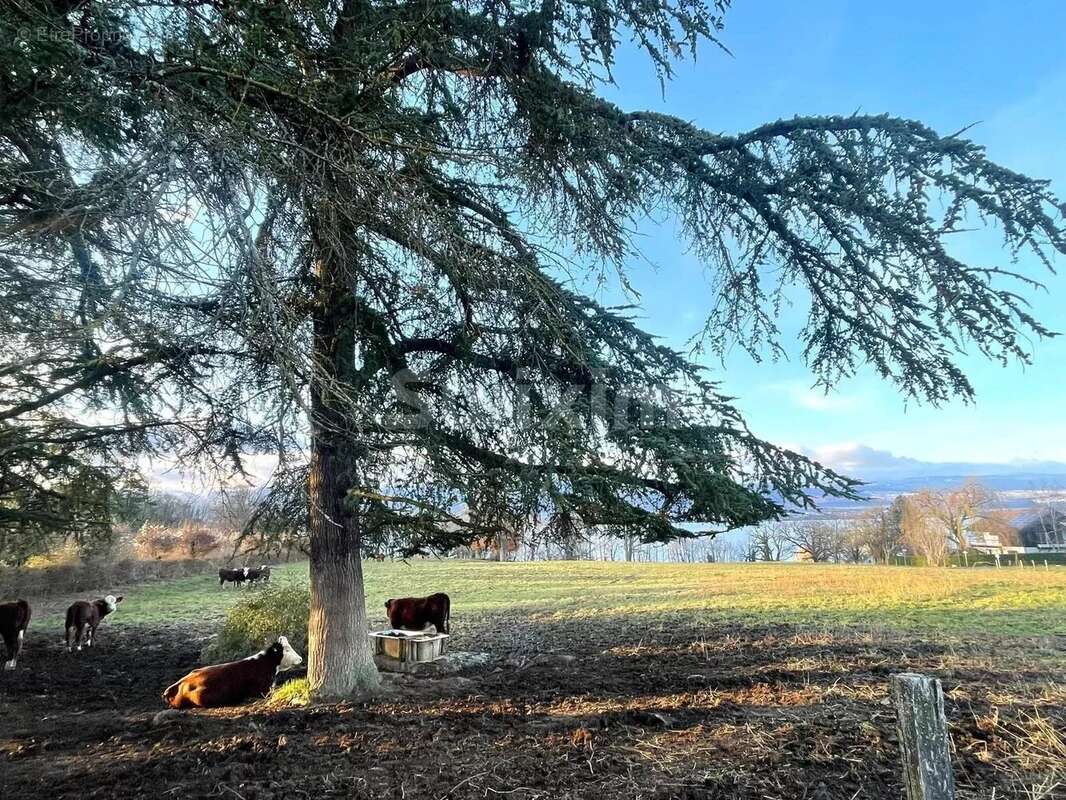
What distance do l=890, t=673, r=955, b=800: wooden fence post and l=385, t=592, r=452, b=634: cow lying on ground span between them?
7.81 metres

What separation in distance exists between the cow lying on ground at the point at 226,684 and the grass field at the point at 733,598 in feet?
22.7

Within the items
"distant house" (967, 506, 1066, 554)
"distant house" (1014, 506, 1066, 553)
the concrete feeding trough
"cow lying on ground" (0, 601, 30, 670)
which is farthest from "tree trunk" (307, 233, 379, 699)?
"distant house" (1014, 506, 1066, 553)

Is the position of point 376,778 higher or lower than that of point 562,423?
→ lower

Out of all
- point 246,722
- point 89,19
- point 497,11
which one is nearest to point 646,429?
point 497,11

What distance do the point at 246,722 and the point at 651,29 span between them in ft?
23.1

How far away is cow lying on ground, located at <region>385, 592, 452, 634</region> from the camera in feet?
31.2

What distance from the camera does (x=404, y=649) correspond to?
7.81 metres

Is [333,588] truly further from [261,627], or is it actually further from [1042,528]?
[1042,528]

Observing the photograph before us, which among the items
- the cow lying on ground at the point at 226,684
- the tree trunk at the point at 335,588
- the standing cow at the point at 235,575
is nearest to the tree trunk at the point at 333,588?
the tree trunk at the point at 335,588

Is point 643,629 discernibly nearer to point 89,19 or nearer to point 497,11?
point 497,11

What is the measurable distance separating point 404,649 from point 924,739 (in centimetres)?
636

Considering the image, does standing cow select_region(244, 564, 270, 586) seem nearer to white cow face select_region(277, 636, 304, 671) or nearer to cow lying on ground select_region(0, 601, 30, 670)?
cow lying on ground select_region(0, 601, 30, 670)

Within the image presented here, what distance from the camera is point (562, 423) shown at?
4492 millimetres

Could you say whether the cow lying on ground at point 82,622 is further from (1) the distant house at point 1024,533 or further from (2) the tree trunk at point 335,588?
(1) the distant house at point 1024,533
